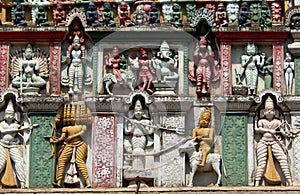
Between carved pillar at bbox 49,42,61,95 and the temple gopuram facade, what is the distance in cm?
1

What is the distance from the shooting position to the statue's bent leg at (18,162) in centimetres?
1845

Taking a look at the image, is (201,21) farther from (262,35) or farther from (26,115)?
(26,115)

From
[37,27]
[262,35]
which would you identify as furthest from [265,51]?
[37,27]

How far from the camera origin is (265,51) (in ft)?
61.5

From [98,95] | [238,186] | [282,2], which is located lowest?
[238,186]

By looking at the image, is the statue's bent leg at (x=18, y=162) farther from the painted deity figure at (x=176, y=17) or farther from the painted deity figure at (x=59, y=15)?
the painted deity figure at (x=176, y=17)

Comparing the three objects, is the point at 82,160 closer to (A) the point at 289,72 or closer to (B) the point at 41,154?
(B) the point at 41,154

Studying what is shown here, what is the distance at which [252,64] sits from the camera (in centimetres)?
1859

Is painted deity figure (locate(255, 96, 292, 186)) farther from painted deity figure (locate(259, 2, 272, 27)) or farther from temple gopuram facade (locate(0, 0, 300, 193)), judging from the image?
painted deity figure (locate(259, 2, 272, 27))

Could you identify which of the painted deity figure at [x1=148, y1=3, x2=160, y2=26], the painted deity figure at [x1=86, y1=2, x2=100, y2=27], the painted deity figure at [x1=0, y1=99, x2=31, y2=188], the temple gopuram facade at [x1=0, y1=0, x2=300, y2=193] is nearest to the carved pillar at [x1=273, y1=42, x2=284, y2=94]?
A: the temple gopuram facade at [x1=0, y1=0, x2=300, y2=193]

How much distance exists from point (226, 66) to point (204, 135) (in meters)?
1.03

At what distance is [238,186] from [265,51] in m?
1.97

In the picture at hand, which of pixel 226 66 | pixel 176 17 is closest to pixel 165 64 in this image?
pixel 176 17

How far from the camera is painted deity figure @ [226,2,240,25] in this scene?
61.5 feet
